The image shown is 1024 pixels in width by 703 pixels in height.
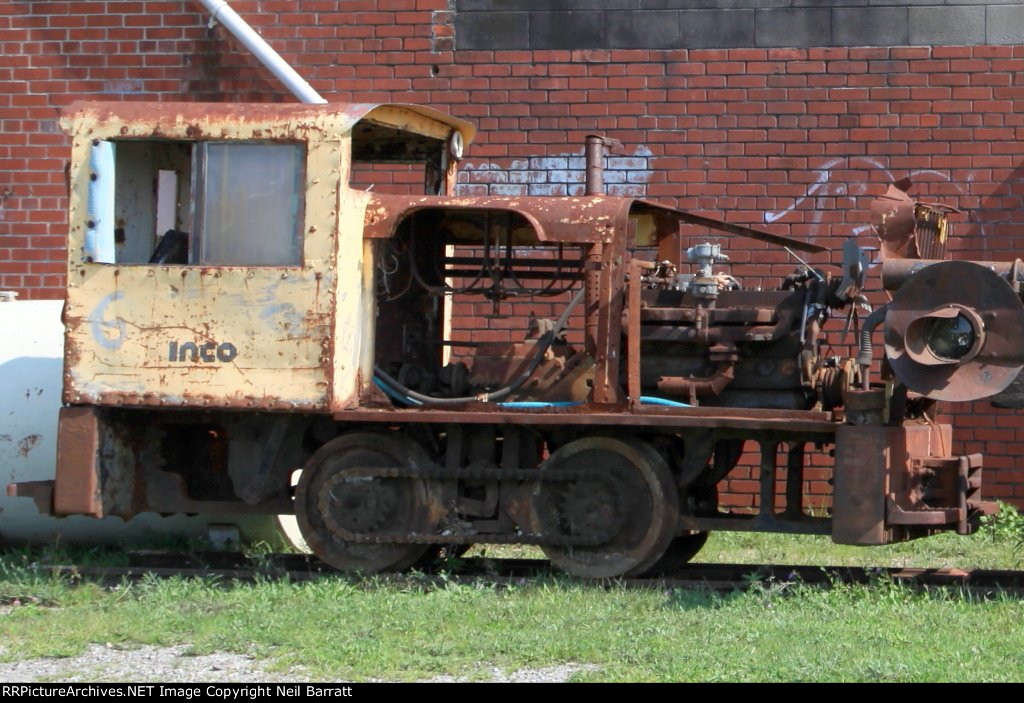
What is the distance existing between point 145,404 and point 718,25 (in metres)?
5.15

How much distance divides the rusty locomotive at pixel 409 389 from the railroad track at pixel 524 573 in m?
0.21

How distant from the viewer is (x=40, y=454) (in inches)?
351

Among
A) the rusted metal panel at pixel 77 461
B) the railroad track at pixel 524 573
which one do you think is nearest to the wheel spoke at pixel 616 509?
the railroad track at pixel 524 573

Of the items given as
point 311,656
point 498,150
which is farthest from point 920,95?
point 311,656

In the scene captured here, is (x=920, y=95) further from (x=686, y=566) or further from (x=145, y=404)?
(x=145, y=404)

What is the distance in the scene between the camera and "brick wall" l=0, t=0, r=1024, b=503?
10.2m

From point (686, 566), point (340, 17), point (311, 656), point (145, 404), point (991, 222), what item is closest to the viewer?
point (311, 656)

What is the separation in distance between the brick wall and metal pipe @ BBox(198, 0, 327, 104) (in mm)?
176

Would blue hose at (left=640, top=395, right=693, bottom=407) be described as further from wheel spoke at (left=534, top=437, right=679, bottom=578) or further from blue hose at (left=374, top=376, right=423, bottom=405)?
blue hose at (left=374, top=376, right=423, bottom=405)

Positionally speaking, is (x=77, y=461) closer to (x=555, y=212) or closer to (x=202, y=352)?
(x=202, y=352)

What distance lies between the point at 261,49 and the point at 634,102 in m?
2.79

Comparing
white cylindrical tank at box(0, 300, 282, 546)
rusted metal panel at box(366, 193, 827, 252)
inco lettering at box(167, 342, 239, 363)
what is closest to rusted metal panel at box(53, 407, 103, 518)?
inco lettering at box(167, 342, 239, 363)

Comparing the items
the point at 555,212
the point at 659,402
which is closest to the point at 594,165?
the point at 555,212

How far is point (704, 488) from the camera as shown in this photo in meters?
8.27
